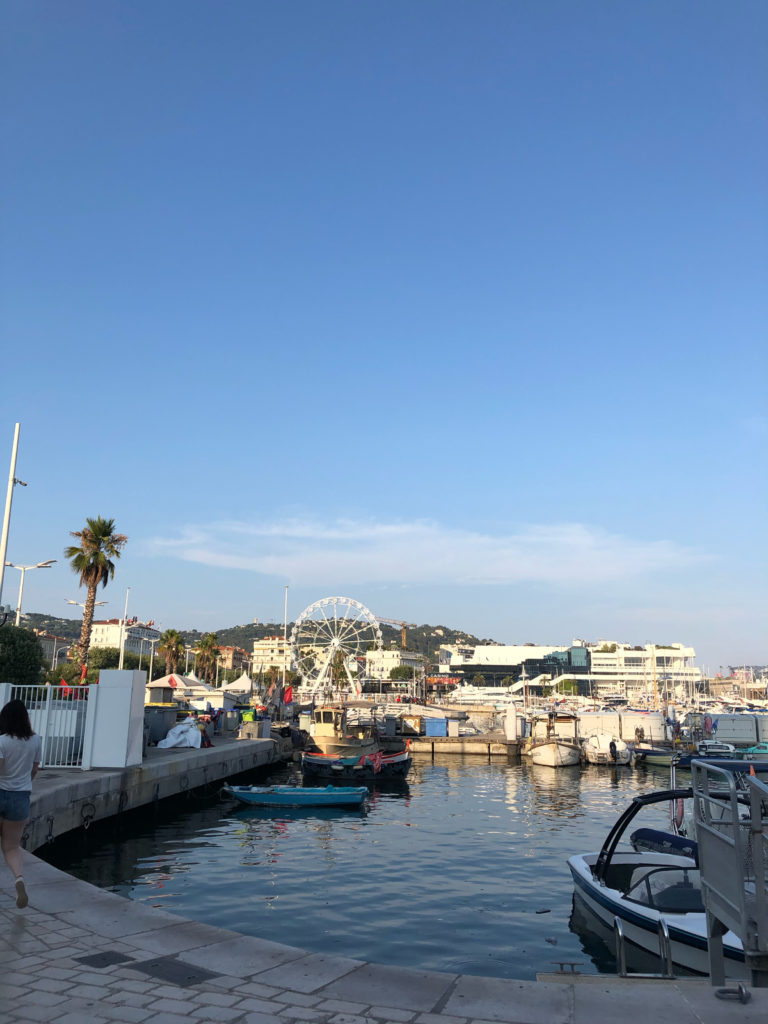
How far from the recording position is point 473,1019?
538 cm

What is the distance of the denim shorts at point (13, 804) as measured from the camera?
8156mm

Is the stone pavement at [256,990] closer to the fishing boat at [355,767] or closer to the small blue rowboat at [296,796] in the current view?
the small blue rowboat at [296,796]

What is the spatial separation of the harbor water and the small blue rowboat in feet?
1.30

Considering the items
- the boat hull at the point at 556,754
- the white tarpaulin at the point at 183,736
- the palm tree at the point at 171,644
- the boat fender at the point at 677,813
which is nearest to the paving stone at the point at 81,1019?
the boat fender at the point at 677,813

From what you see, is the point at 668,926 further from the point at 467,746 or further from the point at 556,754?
the point at 467,746

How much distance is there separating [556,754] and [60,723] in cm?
3219

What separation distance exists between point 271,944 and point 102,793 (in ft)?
40.1

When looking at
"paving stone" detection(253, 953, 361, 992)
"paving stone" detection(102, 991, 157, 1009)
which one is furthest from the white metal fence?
"paving stone" detection(102, 991, 157, 1009)

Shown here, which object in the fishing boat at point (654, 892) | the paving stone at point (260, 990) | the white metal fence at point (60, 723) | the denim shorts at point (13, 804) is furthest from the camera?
the white metal fence at point (60, 723)

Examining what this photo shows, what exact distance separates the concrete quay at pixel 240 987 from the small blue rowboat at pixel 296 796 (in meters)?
19.3

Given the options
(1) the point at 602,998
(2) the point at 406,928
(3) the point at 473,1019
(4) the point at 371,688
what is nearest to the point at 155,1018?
(3) the point at 473,1019

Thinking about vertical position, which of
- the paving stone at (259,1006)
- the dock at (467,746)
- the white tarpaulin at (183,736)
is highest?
the paving stone at (259,1006)

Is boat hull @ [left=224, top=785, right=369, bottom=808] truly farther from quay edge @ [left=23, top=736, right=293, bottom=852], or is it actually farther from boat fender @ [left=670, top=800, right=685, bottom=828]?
boat fender @ [left=670, top=800, right=685, bottom=828]

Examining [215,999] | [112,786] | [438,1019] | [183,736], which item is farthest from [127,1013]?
[183,736]
